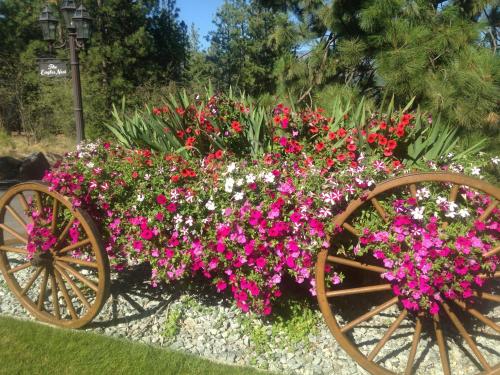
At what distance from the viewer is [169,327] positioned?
8.79ft

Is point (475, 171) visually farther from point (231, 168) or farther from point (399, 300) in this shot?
point (231, 168)

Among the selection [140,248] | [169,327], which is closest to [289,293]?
[169,327]

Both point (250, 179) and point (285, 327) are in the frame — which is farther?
point (285, 327)

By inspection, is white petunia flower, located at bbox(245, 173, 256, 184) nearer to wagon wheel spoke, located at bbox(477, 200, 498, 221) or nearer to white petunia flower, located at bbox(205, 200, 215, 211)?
white petunia flower, located at bbox(205, 200, 215, 211)

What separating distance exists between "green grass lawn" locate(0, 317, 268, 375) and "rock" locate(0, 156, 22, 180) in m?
8.68

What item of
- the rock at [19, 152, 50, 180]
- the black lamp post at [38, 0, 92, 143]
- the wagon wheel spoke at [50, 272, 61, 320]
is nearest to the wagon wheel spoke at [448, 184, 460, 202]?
the wagon wheel spoke at [50, 272, 61, 320]

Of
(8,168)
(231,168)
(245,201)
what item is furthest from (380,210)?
(8,168)

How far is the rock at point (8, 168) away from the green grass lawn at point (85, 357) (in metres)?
8.68

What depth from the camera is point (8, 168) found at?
33.9 feet

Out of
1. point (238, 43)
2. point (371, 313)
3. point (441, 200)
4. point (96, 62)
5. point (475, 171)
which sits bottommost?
point (371, 313)

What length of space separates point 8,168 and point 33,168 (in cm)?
74

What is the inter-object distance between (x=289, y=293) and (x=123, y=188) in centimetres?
125

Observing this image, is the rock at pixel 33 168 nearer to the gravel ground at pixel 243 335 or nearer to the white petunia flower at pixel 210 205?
the gravel ground at pixel 243 335

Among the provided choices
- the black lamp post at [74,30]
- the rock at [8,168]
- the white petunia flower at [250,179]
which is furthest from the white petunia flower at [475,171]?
the rock at [8,168]
